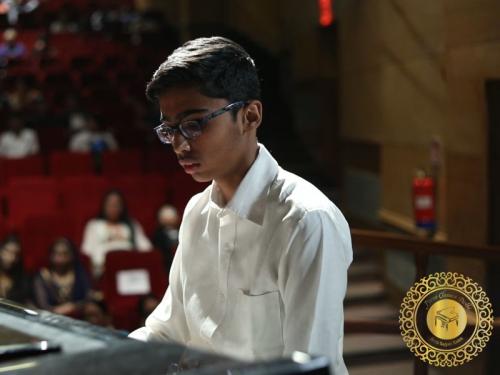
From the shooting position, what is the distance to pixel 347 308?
309 centimetres

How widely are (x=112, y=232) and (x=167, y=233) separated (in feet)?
0.72

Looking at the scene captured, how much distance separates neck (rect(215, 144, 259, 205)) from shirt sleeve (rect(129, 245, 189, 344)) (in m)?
0.09

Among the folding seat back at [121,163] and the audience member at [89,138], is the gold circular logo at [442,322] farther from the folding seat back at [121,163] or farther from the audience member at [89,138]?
the audience member at [89,138]

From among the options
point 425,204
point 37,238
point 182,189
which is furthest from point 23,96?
point 425,204

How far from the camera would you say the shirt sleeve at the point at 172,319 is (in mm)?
862

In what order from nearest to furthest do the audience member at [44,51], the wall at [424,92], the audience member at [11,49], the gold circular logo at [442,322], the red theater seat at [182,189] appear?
the gold circular logo at [442,322] → the wall at [424,92] → the red theater seat at [182,189] → the audience member at [44,51] → the audience member at [11,49]

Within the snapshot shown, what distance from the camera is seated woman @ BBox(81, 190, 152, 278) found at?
3.17m

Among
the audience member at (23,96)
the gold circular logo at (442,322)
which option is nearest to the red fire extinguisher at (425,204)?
the gold circular logo at (442,322)

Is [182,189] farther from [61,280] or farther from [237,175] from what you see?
[237,175]

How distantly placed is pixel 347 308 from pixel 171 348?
2652 mm

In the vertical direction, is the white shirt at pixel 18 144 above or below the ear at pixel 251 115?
below

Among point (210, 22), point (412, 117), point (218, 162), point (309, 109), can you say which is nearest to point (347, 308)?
point (412, 117)

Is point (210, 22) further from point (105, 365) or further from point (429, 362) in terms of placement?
point (105, 365)

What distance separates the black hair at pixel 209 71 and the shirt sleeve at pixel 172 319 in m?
0.18
